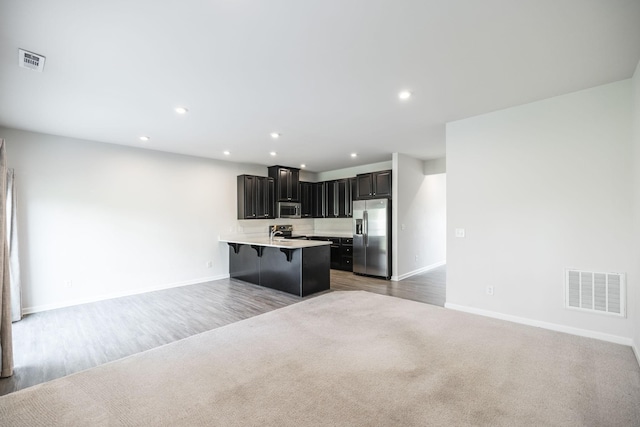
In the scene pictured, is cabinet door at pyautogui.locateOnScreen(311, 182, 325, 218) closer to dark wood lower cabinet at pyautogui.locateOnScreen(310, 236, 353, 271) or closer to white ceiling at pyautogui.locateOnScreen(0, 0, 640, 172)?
dark wood lower cabinet at pyautogui.locateOnScreen(310, 236, 353, 271)

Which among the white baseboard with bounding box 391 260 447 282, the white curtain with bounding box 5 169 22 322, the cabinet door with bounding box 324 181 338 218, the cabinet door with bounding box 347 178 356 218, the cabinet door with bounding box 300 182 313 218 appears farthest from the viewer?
the cabinet door with bounding box 300 182 313 218

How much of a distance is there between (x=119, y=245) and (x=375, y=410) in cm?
508

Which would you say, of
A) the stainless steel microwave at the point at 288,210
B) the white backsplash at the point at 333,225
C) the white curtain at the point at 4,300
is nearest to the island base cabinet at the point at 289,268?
the stainless steel microwave at the point at 288,210

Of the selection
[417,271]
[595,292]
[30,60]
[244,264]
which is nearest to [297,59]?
[30,60]

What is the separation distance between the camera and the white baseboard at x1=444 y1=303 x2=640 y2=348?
2.88m

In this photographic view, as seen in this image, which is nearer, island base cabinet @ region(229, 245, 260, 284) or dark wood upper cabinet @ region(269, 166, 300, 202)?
island base cabinet @ region(229, 245, 260, 284)

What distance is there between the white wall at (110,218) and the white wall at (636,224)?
6.42 metres

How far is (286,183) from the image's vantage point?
7.23 meters

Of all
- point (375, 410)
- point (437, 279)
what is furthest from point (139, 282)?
point (437, 279)

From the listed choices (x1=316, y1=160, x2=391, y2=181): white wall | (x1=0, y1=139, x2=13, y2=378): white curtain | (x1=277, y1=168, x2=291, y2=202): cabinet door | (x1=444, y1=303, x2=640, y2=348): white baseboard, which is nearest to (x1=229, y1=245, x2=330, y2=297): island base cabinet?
(x1=277, y1=168, x2=291, y2=202): cabinet door

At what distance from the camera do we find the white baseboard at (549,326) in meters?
2.88

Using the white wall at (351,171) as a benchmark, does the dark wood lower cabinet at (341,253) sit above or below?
below

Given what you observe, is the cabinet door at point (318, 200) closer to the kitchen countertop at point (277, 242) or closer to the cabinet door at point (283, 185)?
the cabinet door at point (283, 185)

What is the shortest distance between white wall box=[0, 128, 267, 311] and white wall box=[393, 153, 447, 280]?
3.87 m
